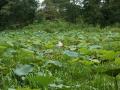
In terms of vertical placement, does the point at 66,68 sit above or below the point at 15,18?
above

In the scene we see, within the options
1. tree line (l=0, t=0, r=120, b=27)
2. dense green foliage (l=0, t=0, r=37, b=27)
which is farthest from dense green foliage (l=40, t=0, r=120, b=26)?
dense green foliage (l=0, t=0, r=37, b=27)

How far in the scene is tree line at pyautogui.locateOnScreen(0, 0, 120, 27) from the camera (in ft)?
107

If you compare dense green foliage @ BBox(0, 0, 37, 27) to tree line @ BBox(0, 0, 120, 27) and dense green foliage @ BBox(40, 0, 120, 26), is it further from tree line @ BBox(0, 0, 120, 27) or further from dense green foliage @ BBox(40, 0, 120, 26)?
dense green foliage @ BBox(40, 0, 120, 26)

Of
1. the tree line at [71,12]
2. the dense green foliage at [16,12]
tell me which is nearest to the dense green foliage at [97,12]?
the tree line at [71,12]

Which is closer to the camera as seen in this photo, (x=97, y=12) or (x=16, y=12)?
(x=97, y=12)

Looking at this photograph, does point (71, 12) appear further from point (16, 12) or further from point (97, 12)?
point (16, 12)

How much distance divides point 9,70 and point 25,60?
79 centimetres

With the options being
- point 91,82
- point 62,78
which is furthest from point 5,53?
point 91,82

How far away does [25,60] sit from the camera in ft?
15.9

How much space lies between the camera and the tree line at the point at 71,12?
32.8m

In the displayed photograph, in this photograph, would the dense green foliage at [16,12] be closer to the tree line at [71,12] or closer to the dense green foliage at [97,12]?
the tree line at [71,12]

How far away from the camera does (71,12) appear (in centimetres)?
3594

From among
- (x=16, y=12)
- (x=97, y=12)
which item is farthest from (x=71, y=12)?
(x=16, y=12)

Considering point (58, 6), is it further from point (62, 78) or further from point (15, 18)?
point (62, 78)
